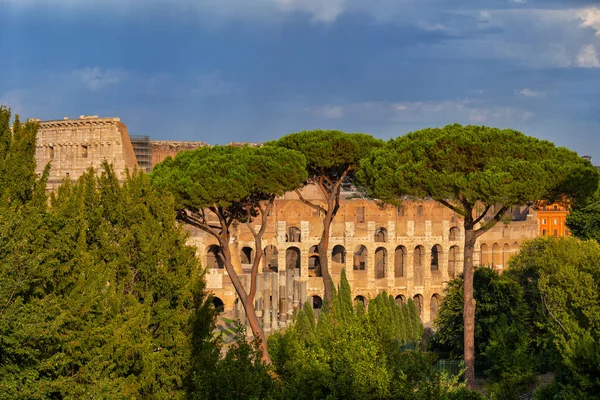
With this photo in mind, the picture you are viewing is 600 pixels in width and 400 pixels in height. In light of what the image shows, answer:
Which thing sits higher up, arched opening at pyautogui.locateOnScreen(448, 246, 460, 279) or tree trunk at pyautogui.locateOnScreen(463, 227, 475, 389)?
arched opening at pyautogui.locateOnScreen(448, 246, 460, 279)

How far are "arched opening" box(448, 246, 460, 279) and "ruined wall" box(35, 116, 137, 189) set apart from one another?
647 inches

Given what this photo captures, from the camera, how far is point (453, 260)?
41094 millimetres

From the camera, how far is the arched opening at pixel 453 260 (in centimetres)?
3997

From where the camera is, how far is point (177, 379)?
12.7m

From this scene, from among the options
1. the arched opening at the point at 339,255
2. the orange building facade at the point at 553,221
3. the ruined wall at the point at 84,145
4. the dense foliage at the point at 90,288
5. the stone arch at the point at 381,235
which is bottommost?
the dense foliage at the point at 90,288

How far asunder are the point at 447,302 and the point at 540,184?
6739 mm

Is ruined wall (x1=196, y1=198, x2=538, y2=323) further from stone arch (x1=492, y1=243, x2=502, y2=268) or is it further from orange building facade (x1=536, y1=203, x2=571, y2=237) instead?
orange building facade (x1=536, y1=203, x2=571, y2=237)

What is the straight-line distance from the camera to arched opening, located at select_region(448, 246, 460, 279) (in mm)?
39969

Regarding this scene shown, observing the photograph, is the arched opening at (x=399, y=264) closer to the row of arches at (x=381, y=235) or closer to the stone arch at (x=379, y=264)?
the stone arch at (x=379, y=264)

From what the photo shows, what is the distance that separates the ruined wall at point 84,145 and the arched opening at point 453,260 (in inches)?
647

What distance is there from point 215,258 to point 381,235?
852 cm

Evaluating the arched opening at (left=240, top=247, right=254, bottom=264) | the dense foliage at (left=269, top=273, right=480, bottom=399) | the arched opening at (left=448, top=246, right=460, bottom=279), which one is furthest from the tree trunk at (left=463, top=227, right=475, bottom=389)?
the arched opening at (left=240, top=247, right=254, bottom=264)

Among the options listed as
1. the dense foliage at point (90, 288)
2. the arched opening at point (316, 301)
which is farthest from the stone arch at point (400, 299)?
the dense foliage at point (90, 288)

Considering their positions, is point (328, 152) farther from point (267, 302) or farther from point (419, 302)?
point (419, 302)
